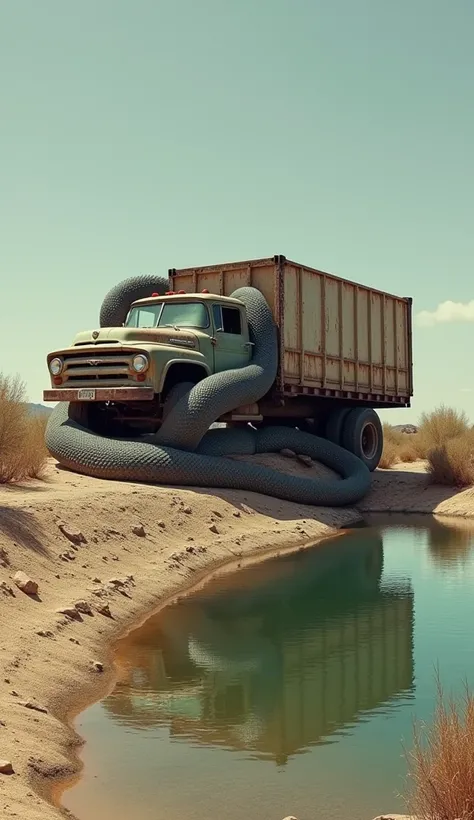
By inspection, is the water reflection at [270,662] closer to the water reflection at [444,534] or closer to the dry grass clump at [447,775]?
the dry grass clump at [447,775]

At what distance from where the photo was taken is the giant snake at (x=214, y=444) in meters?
16.0

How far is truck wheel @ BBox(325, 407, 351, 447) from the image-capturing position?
23.2m

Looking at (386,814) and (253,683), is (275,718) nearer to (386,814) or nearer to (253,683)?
(253,683)

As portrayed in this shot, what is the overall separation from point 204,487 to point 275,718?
958 cm

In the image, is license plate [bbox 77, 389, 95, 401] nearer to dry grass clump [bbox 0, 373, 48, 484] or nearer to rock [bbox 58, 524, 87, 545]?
dry grass clump [bbox 0, 373, 48, 484]

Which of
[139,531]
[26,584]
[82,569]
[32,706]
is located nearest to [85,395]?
[139,531]

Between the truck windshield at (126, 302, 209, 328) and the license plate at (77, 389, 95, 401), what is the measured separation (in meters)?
2.21

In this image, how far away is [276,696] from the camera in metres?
7.69

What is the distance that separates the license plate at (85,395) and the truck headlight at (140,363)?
934 millimetres

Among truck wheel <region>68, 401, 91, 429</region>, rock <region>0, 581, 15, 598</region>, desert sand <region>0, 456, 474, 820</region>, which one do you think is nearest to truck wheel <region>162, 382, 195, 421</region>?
truck wheel <region>68, 401, 91, 429</region>

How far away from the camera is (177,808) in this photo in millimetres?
5348

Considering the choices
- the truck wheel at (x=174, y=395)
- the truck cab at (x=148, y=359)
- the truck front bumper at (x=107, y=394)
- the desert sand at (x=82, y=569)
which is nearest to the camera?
the desert sand at (x=82, y=569)

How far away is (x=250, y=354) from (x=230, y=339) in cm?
65

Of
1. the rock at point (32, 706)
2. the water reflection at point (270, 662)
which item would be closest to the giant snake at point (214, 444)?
the water reflection at point (270, 662)
